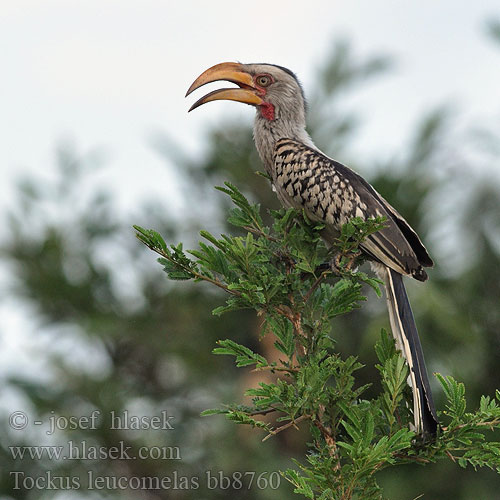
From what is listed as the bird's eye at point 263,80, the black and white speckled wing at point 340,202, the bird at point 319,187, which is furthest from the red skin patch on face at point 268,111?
the black and white speckled wing at point 340,202

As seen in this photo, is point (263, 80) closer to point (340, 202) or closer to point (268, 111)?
point (268, 111)

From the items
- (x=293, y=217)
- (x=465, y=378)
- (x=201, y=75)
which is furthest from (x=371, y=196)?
(x=465, y=378)

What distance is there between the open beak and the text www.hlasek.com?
5372 millimetres

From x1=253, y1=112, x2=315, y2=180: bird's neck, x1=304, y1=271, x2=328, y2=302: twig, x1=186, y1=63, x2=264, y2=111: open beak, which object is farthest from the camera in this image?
x1=253, y1=112, x2=315, y2=180: bird's neck

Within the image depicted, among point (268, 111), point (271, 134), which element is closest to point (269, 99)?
point (268, 111)

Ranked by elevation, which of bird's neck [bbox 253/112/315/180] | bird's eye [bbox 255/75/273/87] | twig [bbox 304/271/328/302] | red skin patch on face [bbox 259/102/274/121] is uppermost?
bird's eye [bbox 255/75/273/87]

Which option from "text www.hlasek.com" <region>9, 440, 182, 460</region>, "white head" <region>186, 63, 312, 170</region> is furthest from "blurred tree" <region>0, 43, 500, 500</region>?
"white head" <region>186, 63, 312, 170</region>

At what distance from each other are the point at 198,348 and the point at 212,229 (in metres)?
1.42

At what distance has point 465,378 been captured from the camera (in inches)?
375

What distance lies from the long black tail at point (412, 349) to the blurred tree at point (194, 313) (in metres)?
5.47

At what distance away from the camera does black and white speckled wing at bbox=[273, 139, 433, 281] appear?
376cm

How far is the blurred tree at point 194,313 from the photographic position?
30.7ft

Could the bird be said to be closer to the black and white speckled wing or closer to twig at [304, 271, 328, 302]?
the black and white speckled wing

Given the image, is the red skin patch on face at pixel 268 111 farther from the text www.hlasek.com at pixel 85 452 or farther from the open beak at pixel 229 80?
the text www.hlasek.com at pixel 85 452
